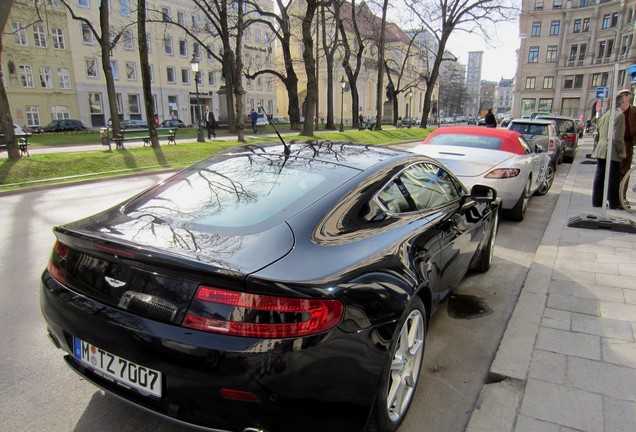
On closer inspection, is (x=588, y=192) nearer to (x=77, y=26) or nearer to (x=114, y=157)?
(x=114, y=157)

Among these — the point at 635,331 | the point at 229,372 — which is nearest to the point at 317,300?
the point at 229,372

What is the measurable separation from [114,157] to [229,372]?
1572cm

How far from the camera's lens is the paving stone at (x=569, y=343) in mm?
3246

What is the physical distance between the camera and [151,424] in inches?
96.9

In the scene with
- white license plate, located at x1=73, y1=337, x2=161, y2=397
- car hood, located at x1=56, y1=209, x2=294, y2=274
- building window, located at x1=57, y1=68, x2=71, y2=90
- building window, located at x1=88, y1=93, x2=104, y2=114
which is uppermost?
building window, located at x1=57, y1=68, x2=71, y2=90

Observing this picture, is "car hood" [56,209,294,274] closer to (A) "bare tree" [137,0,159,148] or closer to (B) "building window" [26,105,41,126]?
(A) "bare tree" [137,0,159,148]

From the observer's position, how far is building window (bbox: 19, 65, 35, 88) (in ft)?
139

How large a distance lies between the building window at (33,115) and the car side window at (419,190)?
50611mm

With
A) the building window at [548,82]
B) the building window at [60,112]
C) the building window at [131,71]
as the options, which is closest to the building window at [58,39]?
the building window at [60,112]

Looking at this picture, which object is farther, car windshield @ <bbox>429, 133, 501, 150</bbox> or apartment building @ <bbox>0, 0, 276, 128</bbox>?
apartment building @ <bbox>0, 0, 276, 128</bbox>

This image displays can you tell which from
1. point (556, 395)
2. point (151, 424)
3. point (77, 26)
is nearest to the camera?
point (151, 424)

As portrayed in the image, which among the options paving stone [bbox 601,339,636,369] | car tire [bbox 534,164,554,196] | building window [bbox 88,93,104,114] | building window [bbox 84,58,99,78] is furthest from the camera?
building window [bbox 88,93,104,114]

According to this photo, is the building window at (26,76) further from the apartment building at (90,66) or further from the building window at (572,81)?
the building window at (572,81)

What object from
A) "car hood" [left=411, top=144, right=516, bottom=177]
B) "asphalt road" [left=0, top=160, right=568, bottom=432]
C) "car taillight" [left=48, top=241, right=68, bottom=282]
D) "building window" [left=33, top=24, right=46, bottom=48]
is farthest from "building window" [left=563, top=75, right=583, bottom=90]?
"car taillight" [left=48, top=241, right=68, bottom=282]
